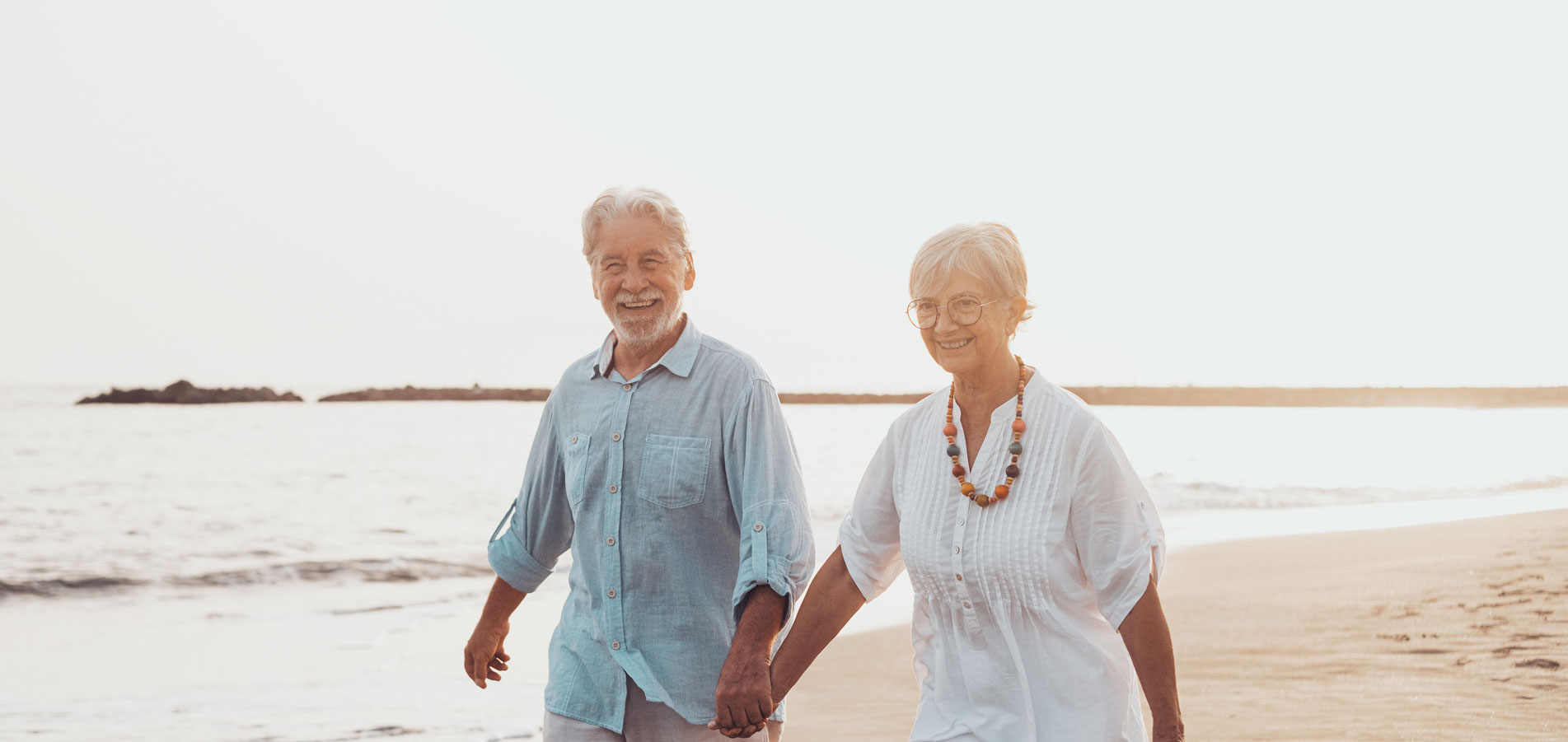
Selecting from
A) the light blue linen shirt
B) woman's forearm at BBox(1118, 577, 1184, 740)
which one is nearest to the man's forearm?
the light blue linen shirt

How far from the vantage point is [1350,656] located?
6695 millimetres

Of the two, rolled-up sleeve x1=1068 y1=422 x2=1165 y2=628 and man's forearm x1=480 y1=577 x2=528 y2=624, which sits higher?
rolled-up sleeve x1=1068 y1=422 x2=1165 y2=628

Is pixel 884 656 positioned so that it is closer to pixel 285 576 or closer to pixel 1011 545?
pixel 1011 545

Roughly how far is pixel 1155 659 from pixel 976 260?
78 cm

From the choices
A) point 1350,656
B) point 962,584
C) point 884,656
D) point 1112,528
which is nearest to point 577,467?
point 962,584

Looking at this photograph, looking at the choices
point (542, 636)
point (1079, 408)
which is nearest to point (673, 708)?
point (1079, 408)

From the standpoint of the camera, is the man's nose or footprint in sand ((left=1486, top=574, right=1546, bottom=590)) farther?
A: footprint in sand ((left=1486, top=574, right=1546, bottom=590))

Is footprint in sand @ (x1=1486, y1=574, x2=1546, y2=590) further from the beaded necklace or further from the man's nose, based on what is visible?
the man's nose

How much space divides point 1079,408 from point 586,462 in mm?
1108

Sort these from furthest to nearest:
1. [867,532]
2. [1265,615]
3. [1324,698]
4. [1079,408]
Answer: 1. [1265,615]
2. [1324,698]
3. [867,532]
4. [1079,408]

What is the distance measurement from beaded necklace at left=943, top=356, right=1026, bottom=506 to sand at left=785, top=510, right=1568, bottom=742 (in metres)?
3.46

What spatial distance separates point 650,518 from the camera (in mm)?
2746

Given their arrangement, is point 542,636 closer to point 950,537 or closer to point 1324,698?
point 1324,698

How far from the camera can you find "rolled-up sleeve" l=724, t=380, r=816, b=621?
2.61m
